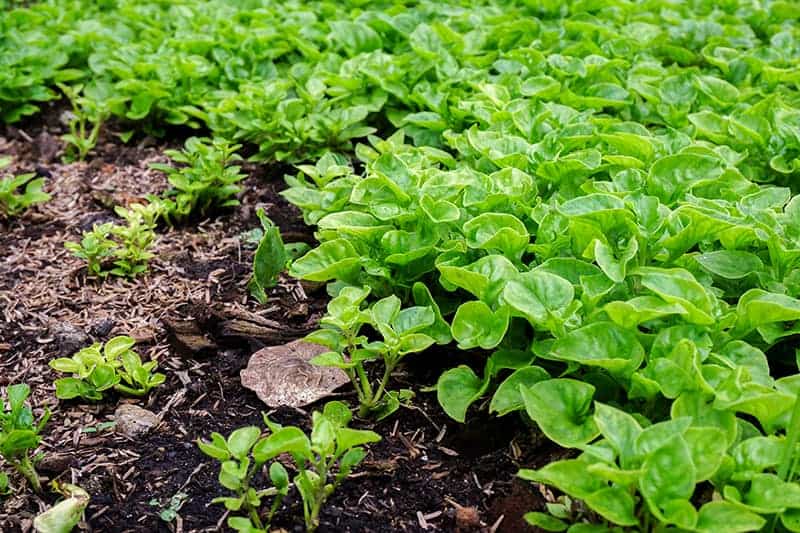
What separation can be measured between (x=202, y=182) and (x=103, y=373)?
123cm

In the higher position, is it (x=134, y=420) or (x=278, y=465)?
(x=278, y=465)

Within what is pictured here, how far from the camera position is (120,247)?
3.52m

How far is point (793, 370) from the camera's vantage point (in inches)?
102

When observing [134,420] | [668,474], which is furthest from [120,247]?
[668,474]

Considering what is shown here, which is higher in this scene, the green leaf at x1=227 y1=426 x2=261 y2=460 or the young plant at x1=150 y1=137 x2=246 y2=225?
the green leaf at x1=227 y1=426 x2=261 y2=460

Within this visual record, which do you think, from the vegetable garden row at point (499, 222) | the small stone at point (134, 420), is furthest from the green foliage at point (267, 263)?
the small stone at point (134, 420)

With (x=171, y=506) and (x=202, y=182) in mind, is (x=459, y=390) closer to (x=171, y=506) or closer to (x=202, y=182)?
(x=171, y=506)

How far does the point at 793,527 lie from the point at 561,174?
152cm

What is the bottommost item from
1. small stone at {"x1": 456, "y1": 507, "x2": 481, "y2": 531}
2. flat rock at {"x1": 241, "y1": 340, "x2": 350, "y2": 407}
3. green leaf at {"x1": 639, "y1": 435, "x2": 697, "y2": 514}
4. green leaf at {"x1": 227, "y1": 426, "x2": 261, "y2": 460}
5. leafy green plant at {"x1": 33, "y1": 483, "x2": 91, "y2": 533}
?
leafy green plant at {"x1": 33, "y1": 483, "x2": 91, "y2": 533}

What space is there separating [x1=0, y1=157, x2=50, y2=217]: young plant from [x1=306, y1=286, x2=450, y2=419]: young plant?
1.84 metres

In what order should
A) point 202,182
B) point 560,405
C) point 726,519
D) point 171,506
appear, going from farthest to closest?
point 202,182, point 171,506, point 560,405, point 726,519

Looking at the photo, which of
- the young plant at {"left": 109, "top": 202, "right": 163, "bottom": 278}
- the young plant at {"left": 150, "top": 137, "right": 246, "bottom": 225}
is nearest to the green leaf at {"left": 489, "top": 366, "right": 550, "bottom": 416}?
the young plant at {"left": 109, "top": 202, "right": 163, "bottom": 278}

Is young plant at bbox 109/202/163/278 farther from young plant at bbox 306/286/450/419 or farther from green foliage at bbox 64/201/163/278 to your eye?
young plant at bbox 306/286/450/419

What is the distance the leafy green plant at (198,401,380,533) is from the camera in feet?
6.76
